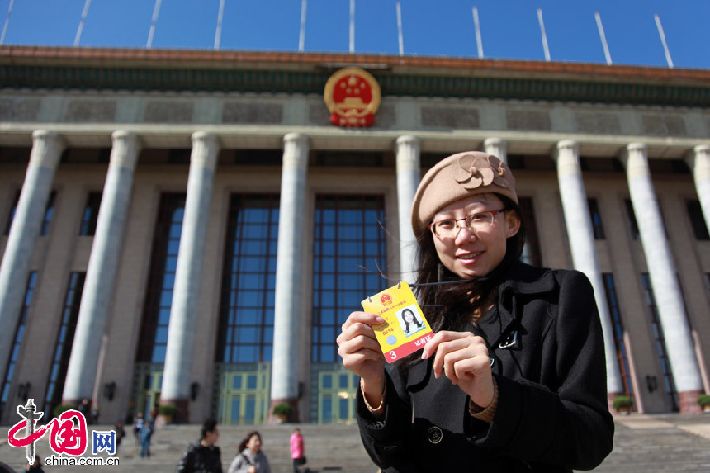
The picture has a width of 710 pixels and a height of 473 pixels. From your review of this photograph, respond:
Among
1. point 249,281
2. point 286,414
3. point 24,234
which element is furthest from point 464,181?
point 249,281

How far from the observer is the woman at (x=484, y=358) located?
1.41 meters

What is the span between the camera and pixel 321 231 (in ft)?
91.4

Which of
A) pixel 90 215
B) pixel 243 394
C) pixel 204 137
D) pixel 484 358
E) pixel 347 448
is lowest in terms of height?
pixel 347 448

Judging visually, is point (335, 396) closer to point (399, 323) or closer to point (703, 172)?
point (703, 172)

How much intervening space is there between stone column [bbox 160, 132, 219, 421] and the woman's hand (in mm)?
20138

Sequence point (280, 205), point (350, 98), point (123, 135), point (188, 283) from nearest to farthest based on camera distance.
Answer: point (188, 283) < point (123, 135) < point (350, 98) < point (280, 205)

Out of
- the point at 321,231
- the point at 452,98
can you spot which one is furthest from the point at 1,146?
the point at 452,98

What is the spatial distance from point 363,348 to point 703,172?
28096mm

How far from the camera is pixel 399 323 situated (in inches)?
63.4

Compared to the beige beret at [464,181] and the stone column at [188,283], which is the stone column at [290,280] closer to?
the stone column at [188,283]

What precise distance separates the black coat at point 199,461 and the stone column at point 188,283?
47.4 ft

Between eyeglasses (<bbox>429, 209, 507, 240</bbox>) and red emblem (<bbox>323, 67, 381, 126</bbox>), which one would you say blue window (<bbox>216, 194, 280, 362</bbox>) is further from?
eyeglasses (<bbox>429, 209, 507, 240</bbox>)

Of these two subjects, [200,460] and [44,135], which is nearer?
[200,460]

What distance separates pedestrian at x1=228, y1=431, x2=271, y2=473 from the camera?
6887 millimetres
